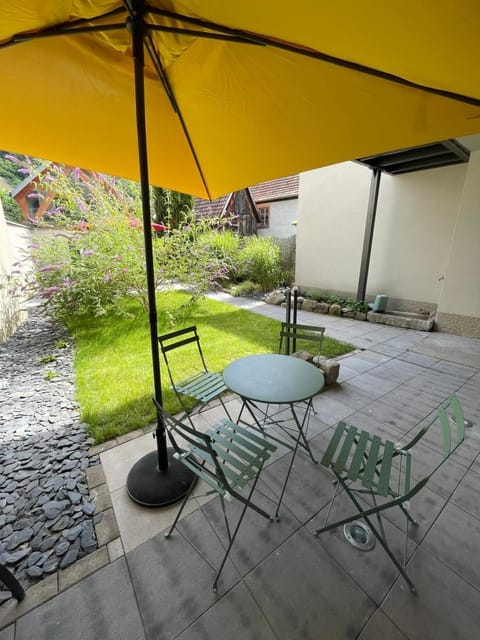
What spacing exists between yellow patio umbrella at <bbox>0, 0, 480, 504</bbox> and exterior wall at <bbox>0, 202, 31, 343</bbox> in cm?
357

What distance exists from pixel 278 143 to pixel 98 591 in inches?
111

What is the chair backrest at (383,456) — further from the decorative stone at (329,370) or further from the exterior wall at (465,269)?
the exterior wall at (465,269)

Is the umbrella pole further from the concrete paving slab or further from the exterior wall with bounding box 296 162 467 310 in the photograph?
the exterior wall with bounding box 296 162 467 310

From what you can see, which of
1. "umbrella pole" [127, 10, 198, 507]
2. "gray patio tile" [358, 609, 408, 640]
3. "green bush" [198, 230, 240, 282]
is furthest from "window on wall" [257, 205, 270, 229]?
"gray patio tile" [358, 609, 408, 640]

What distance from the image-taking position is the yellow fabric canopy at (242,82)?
91 cm

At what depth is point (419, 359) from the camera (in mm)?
3898

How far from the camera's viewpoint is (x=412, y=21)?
82cm

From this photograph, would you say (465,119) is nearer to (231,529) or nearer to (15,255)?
(231,529)

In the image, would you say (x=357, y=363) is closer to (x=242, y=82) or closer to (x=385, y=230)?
(x=242, y=82)

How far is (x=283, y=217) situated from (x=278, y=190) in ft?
4.44

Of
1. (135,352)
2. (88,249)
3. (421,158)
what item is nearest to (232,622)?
(135,352)

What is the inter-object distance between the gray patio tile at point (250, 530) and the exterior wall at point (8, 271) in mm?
5019

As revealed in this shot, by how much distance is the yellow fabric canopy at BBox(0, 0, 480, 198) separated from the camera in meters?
0.91

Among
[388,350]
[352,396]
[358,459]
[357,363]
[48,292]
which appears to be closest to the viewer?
[358,459]
